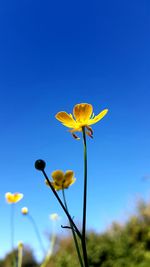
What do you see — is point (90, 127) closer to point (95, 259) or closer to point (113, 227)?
point (95, 259)

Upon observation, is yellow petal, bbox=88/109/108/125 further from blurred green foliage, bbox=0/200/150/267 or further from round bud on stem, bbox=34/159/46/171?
blurred green foliage, bbox=0/200/150/267

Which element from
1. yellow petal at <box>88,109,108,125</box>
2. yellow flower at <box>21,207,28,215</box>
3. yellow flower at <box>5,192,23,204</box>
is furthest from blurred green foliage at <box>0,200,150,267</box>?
yellow petal at <box>88,109,108,125</box>

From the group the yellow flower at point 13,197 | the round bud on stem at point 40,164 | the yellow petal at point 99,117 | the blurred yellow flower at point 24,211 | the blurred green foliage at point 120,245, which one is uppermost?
the blurred green foliage at point 120,245

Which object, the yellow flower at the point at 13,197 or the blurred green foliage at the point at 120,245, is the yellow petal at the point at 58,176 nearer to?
the yellow flower at the point at 13,197

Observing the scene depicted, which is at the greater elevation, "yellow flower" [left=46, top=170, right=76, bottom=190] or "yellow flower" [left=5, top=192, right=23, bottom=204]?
"yellow flower" [left=5, top=192, right=23, bottom=204]

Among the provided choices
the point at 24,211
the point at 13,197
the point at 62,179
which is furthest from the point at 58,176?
the point at 24,211

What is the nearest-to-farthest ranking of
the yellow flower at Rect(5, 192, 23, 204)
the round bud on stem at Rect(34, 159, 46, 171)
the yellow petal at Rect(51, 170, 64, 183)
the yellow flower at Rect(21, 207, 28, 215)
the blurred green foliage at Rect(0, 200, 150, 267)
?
1. the round bud on stem at Rect(34, 159, 46, 171)
2. the yellow petal at Rect(51, 170, 64, 183)
3. the yellow flower at Rect(5, 192, 23, 204)
4. the yellow flower at Rect(21, 207, 28, 215)
5. the blurred green foliage at Rect(0, 200, 150, 267)

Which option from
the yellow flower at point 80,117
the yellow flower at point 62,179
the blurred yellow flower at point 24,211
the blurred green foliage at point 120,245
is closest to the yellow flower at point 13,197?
the blurred yellow flower at point 24,211
